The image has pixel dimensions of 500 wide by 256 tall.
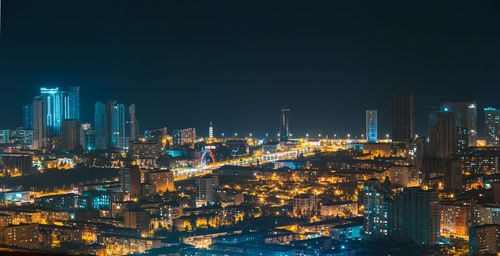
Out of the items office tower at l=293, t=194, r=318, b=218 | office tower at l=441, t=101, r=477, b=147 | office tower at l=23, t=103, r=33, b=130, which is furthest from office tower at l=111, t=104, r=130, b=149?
office tower at l=293, t=194, r=318, b=218

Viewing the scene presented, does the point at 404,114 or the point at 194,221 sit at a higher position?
the point at 404,114

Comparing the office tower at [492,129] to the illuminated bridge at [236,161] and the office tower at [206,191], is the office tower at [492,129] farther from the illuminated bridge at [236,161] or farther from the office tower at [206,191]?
the office tower at [206,191]

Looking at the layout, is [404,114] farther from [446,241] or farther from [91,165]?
[446,241]

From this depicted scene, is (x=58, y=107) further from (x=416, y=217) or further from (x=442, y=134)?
(x=416, y=217)

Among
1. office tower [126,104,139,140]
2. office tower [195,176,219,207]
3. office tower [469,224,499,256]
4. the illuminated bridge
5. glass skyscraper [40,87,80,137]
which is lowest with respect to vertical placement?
office tower [469,224,499,256]

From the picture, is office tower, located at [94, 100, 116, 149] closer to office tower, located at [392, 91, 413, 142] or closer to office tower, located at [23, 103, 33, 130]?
office tower, located at [23, 103, 33, 130]

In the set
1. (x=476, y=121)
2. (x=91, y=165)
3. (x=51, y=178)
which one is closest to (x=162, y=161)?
(x=91, y=165)
